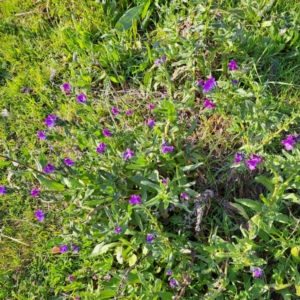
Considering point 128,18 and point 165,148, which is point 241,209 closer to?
point 165,148

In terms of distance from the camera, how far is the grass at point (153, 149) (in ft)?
7.08

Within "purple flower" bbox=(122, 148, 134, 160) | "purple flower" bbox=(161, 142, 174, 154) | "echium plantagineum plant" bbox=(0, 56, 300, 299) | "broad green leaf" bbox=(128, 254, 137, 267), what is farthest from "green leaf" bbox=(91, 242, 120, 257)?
"purple flower" bbox=(161, 142, 174, 154)

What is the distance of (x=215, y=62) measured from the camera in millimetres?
2832

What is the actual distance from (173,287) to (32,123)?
5.59 feet

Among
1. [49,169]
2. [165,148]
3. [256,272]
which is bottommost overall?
[256,272]

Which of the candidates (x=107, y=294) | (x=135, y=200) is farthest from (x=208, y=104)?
(x=107, y=294)

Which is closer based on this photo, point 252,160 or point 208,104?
point 252,160

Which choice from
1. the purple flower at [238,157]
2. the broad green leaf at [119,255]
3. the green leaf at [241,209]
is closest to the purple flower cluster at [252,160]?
the purple flower at [238,157]

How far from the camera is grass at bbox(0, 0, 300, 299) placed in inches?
85.0

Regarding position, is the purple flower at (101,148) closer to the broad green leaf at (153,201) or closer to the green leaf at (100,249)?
the broad green leaf at (153,201)

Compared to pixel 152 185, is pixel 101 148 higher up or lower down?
higher up

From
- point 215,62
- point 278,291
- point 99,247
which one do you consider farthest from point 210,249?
point 215,62

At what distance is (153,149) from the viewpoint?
7.41ft

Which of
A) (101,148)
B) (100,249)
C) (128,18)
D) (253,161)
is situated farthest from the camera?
(128,18)
